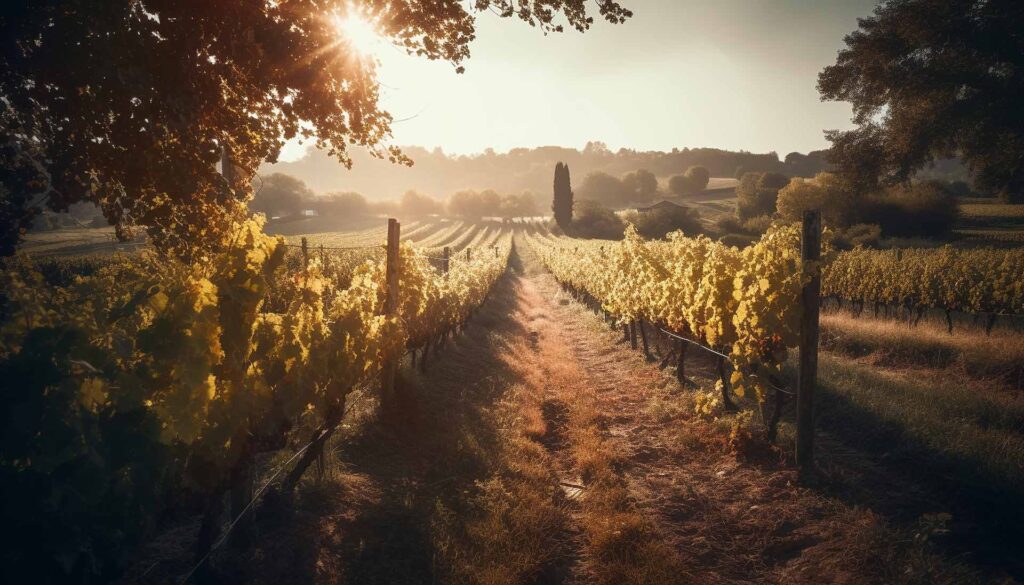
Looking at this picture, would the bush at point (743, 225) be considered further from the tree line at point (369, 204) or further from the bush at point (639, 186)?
the tree line at point (369, 204)

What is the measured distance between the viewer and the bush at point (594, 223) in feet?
212

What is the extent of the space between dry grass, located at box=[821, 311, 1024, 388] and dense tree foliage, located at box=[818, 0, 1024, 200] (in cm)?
1230

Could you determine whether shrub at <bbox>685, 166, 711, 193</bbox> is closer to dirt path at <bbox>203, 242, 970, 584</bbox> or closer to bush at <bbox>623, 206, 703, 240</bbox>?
bush at <bbox>623, 206, 703, 240</bbox>

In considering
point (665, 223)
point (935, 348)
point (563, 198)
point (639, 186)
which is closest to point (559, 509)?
point (935, 348)

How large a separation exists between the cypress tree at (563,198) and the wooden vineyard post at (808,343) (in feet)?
216

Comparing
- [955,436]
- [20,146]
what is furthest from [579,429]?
[20,146]

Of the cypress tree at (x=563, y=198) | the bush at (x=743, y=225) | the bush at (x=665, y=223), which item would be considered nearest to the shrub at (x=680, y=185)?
the cypress tree at (x=563, y=198)

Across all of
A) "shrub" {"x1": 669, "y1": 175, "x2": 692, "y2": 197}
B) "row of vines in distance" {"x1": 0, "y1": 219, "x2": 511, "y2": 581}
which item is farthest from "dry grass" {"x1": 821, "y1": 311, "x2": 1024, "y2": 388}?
"shrub" {"x1": 669, "y1": 175, "x2": 692, "y2": 197}

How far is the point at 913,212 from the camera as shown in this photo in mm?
40719

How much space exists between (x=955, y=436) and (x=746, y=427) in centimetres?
233

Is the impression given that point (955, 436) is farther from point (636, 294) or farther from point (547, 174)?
point (547, 174)

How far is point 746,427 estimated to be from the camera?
23.3ft

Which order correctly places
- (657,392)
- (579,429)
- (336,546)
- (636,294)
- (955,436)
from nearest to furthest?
1. (336,546)
2. (955,436)
3. (579,429)
4. (657,392)
5. (636,294)

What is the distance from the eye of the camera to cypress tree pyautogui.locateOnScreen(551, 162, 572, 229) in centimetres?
7175
